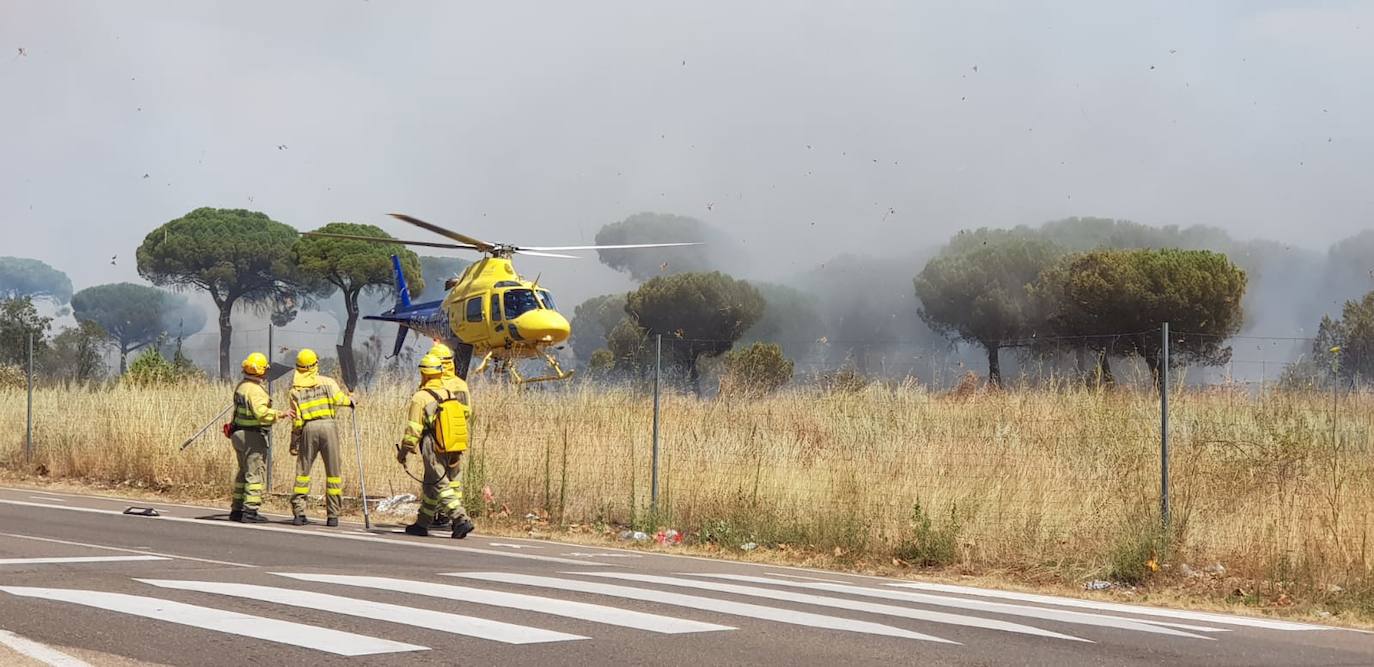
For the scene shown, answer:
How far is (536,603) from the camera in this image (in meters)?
9.49

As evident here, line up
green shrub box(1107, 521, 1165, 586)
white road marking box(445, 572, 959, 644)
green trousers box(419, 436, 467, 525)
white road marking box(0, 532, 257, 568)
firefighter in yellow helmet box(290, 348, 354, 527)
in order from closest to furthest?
white road marking box(445, 572, 959, 644) → white road marking box(0, 532, 257, 568) → green shrub box(1107, 521, 1165, 586) → green trousers box(419, 436, 467, 525) → firefighter in yellow helmet box(290, 348, 354, 527)

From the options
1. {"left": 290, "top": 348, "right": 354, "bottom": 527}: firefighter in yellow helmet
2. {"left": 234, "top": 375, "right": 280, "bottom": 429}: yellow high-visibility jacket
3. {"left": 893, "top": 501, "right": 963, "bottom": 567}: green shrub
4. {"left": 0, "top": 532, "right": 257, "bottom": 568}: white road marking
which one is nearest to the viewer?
{"left": 0, "top": 532, "right": 257, "bottom": 568}: white road marking

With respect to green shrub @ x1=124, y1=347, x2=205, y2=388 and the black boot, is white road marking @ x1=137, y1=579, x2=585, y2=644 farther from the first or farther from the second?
green shrub @ x1=124, y1=347, x2=205, y2=388

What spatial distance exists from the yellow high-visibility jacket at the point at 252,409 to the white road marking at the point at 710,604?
6.43 m

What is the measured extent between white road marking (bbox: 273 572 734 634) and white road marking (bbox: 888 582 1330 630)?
386cm

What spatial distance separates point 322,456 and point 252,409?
1158 mm

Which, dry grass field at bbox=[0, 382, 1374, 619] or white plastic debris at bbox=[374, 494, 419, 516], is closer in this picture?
dry grass field at bbox=[0, 382, 1374, 619]

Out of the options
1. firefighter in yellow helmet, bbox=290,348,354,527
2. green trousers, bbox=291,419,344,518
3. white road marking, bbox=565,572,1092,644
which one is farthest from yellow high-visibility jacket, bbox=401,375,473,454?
white road marking, bbox=565,572,1092,644

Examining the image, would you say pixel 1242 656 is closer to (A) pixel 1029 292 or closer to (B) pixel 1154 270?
(B) pixel 1154 270

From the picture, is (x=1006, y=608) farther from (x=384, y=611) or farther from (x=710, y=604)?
(x=384, y=611)

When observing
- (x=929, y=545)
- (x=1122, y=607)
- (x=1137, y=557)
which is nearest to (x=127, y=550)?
(x=929, y=545)

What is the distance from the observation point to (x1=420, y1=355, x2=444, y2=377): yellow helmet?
15.5 metres

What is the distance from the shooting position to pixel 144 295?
496ft

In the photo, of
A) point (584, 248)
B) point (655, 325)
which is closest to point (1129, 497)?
point (584, 248)
